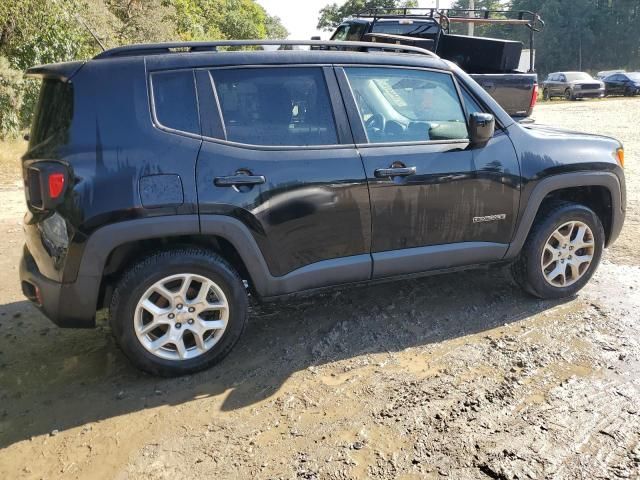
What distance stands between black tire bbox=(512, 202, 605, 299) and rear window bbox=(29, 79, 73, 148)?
3213 mm

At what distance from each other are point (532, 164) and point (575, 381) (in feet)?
5.08

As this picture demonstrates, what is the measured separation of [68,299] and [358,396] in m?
1.70

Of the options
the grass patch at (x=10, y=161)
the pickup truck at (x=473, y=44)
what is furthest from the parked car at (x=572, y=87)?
the grass patch at (x=10, y=161)

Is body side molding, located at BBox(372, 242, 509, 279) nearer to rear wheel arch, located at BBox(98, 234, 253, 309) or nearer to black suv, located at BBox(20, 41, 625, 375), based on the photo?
black suv, located at BBox(20, 41, 625, 375)

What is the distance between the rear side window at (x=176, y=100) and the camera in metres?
3.21

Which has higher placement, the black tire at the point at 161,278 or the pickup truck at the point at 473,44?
the pickup truck at the point at 473,44

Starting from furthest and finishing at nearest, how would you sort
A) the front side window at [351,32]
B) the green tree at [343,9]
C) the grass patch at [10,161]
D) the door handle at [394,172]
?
1. the green tree at [343,9]
2. the front side window at [351,32]
3. the grass patch at [10,161]
4. the door handle at [394,172]

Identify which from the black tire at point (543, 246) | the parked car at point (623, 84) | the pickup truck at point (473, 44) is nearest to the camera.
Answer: the black tire at point (543, 246)

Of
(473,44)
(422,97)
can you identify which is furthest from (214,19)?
(422,97)

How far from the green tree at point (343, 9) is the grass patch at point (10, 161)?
36382mm

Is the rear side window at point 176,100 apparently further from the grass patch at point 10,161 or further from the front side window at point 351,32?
the front side window at point 351,32

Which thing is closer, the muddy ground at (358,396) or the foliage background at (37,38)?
the muddy ground at (358,396)

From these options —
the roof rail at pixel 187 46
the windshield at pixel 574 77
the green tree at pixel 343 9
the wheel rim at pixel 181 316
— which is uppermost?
the green tree at pixel 343 9

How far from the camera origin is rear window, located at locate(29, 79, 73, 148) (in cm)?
310
